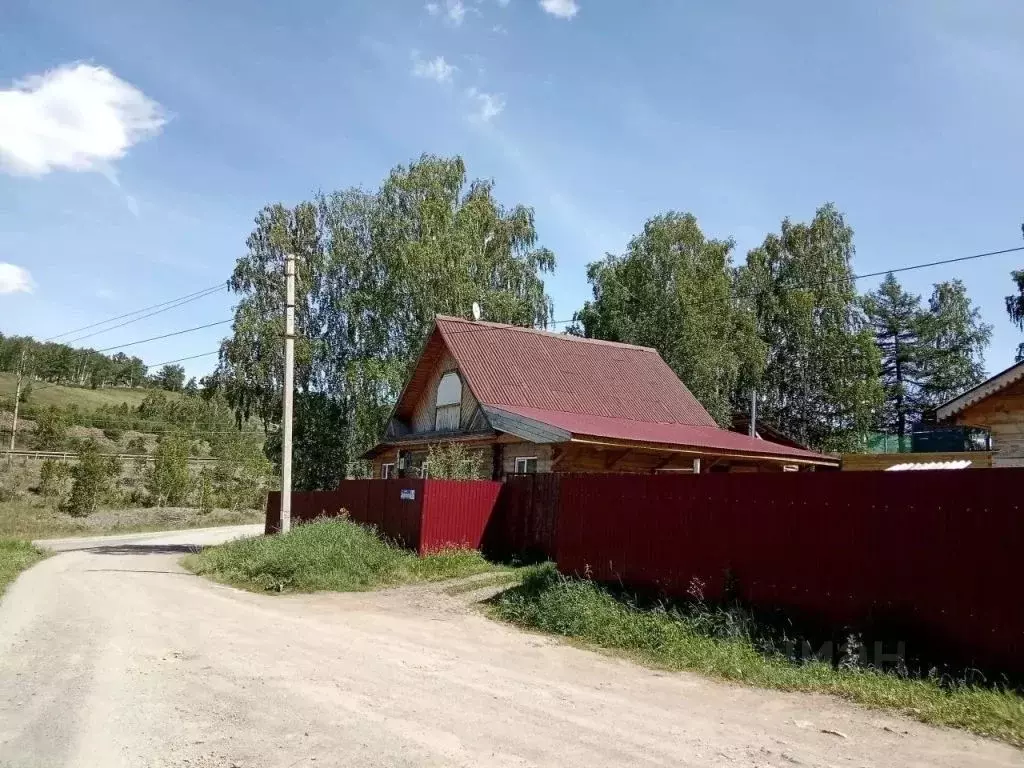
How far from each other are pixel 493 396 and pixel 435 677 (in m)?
13.7

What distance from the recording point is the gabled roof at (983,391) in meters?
12.6

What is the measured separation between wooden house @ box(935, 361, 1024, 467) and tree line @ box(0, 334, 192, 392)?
92.5 metres

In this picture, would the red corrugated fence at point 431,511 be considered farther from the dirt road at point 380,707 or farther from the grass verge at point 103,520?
the grass verge at point 103,520

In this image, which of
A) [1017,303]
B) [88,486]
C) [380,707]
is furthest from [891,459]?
[88,486]

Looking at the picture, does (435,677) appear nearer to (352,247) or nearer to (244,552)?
(244,552)

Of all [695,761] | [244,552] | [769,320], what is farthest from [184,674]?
[769,320]

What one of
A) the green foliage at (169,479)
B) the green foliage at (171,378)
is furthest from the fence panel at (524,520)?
the green foliage at (171,378)

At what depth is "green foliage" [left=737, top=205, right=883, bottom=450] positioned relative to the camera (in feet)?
131

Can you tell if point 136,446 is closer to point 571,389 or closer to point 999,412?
point 571,389

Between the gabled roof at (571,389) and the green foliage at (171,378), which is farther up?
the green foliage at (171,378)

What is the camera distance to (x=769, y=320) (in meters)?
41.7

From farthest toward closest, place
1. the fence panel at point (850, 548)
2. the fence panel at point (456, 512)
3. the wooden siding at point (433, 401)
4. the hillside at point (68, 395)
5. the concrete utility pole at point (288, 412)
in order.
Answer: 1. the hillside at point (68, 395)
2. the wooden siding at point (433, 401)
3. the concrete utility pole at point (288, 412)
4. the fence panel at point (456, 512)
5. the fence panel at point (850, 548)

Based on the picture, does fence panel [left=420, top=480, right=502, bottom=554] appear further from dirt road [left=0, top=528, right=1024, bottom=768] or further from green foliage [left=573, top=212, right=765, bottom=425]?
green foliage [left=573, top=212, right=765, bottom=425]

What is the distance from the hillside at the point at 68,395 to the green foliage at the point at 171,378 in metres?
17.0
